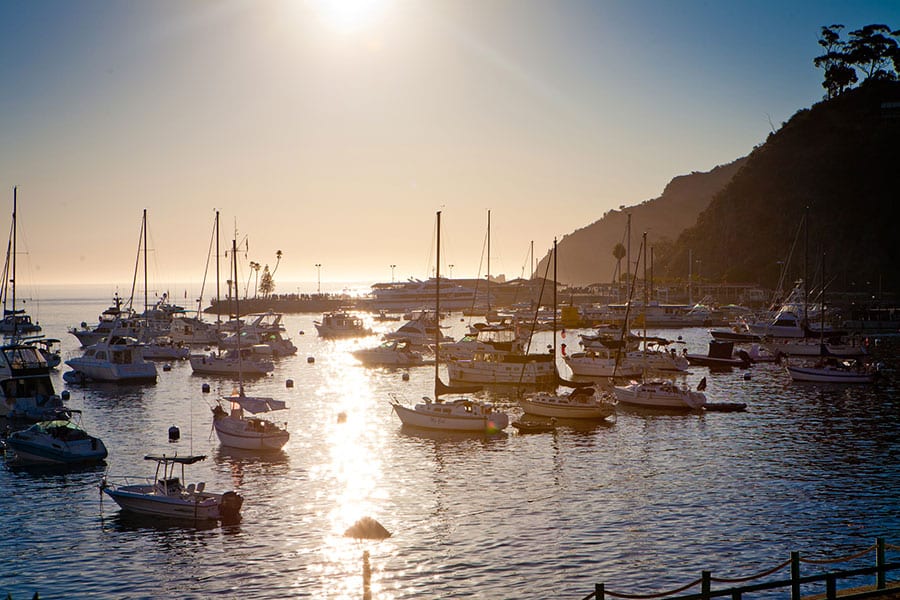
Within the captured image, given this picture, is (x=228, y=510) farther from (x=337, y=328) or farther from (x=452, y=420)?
(x=337, y=328)

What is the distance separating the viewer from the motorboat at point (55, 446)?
46.9 meters

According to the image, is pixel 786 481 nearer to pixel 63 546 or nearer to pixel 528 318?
pixel 63 546

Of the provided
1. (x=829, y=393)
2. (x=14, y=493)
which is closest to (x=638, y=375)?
(x=829, y=393)

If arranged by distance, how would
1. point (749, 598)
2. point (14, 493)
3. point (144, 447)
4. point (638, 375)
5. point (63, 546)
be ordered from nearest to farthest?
point (749, 598)
point (63, 546)
point (14, 493)
point (144, 447)
point (638, 375)

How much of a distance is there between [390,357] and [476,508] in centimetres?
6943

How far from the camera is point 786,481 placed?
42.6 metres

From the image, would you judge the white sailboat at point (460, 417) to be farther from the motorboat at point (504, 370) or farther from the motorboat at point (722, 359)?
the motorboat at point (722, 359)

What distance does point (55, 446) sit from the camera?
4691 cm

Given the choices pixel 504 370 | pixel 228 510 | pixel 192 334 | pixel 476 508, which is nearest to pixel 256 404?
pixel 228 510

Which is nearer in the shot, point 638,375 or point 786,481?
point 786,481

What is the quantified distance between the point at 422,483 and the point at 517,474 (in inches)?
220

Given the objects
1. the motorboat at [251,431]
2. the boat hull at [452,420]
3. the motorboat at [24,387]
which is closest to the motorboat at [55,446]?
the motorboat at [251,431]

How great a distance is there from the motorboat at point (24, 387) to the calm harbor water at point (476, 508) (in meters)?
4.79

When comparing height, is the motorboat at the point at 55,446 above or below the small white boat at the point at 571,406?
below
